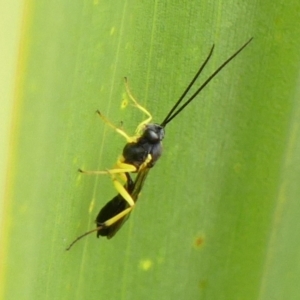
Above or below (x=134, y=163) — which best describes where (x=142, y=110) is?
above

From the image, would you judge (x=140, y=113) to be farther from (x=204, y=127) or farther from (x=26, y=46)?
(x=26, y=46)

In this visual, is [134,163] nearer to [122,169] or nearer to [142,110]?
[122,169]

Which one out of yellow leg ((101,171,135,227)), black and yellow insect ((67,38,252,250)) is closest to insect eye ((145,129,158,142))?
black and yellow insect ((67,38,252,250))

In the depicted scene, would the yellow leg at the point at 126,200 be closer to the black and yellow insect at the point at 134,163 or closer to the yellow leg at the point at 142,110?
the black and yellow insect at the point at 134,163

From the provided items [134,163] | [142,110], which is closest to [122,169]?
[134,163]

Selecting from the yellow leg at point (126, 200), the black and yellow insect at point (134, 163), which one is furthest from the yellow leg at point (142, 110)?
the yellow leg at point (126, 200)

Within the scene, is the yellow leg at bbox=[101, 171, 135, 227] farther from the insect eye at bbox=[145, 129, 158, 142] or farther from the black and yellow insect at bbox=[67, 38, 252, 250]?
the insect eye at bbox=[145, 129, 158, 142]

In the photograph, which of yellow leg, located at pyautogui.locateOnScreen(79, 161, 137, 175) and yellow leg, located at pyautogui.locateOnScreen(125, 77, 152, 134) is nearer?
yellow leg, located at pyautogui.locateOnScreen(125, 77, 152, 134)
